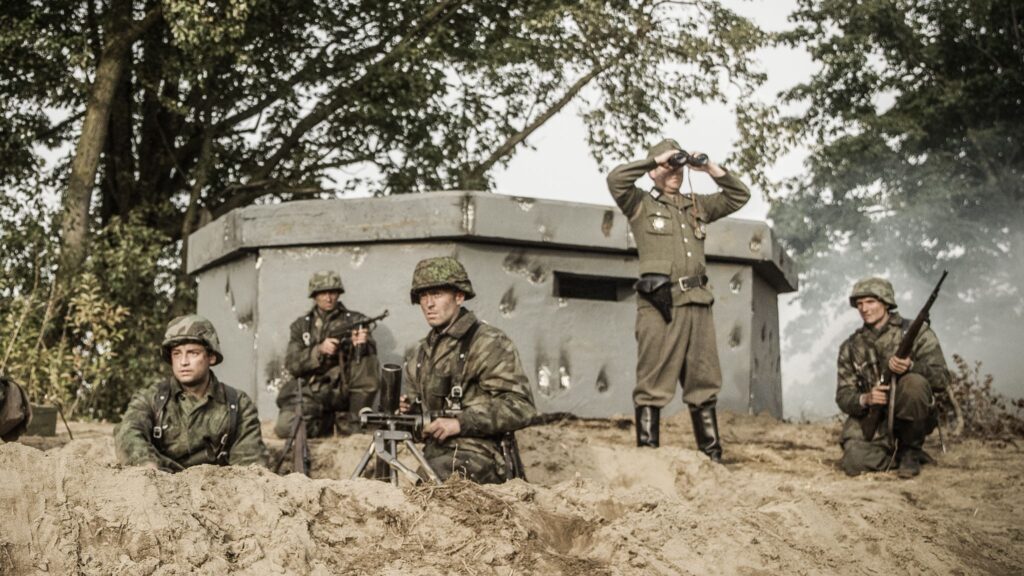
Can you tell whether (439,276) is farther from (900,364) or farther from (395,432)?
(900,364)

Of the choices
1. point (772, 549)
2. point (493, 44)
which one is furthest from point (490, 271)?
point (493, 44)

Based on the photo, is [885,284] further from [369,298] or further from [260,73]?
[260,73]

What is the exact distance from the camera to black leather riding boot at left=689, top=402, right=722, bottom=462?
7125 millimetres

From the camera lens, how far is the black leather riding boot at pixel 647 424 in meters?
7.08

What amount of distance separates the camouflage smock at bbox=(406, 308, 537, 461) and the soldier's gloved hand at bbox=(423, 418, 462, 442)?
3 centimetres

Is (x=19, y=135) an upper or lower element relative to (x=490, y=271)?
upper

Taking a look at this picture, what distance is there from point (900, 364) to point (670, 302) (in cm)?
Result: 144

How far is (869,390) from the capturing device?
769cm

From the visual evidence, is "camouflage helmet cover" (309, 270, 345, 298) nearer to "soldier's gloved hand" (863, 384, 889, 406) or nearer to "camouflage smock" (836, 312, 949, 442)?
"camouflage smock" (836, 312, 949, 442)

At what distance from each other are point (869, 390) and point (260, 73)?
940cm

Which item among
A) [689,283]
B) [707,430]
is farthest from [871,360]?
[689,283]

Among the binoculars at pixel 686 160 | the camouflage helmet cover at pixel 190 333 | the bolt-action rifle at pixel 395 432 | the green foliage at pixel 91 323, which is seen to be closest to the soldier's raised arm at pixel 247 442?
the camouflage helmet cover at pixel 190 333

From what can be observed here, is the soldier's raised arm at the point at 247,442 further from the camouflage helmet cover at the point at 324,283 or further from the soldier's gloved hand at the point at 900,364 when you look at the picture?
the soldier's gloved hand at the point at 900,364

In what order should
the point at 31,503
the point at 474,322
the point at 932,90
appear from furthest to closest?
the point at 932,90, the point at 474,322, the point at 31,503
